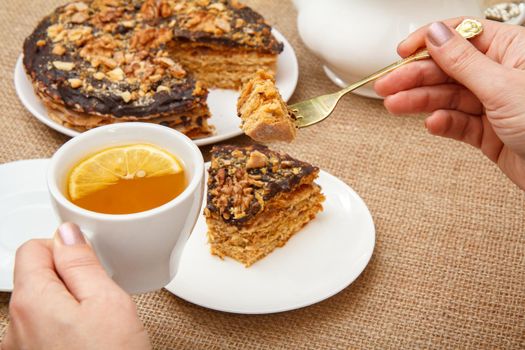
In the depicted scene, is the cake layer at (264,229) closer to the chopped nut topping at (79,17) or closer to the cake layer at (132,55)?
the cake layer at (132,55)

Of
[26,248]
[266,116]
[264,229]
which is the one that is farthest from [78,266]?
[264,229]

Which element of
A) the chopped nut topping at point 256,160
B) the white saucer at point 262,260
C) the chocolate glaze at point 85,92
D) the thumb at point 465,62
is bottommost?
the white saucer at point 262,260

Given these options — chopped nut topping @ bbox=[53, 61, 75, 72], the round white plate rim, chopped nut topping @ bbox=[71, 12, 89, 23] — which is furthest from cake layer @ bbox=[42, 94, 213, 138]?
the round white plate rim

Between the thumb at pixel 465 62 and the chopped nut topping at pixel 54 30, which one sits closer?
the thumb at pixel 465 62

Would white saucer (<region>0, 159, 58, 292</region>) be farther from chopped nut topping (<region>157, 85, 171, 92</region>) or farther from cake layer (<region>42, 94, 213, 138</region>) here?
chopped nut topping (<region>157, 85, 171, 92</region>)

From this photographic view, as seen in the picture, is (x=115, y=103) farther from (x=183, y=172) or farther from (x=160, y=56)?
(x=183, y=172)

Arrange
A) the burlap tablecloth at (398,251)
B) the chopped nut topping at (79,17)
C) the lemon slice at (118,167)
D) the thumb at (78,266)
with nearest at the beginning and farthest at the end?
1. the thumb at (78,266)
2. the lemon slice at (118,167)
3. the burlap tablecloth at (398,251)
4. the chopped nut topping at (79,17)

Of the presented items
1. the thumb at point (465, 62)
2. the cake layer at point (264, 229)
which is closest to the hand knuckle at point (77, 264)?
the cake layer at point (264, 229)
